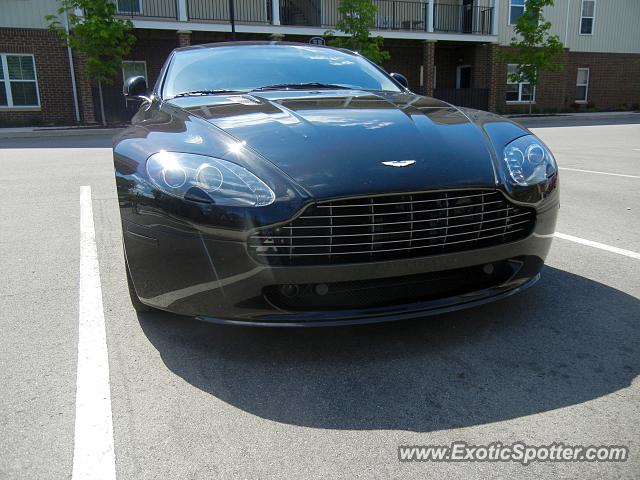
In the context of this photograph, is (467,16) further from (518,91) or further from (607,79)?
(607,79)

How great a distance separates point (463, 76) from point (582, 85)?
20.6 ft

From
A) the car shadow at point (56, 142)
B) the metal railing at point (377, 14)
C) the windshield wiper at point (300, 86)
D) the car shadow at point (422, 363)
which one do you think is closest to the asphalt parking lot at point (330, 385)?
the car shadow at point (422, 363)

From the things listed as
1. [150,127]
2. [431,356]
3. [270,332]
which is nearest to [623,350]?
[431,356]

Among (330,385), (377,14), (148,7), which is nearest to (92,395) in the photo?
(330,385)

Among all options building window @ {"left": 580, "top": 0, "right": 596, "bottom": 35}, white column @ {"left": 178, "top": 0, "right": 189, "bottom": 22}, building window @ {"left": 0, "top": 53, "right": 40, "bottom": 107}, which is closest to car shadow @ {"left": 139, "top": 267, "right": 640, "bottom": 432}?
white column @ {"left": 178, "top": 0, "right": 189, "bottom": 22}

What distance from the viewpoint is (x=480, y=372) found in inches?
91.1

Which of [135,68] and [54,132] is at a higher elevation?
[135,68]

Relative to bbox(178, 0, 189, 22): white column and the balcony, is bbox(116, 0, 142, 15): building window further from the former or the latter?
bbox(178, 0, 189, 22): white column

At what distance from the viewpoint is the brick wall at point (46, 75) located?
60.6ft

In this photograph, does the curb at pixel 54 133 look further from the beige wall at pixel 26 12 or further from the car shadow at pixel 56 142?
the beige wall at pixel 26 12

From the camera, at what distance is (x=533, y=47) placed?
22516 millimetres

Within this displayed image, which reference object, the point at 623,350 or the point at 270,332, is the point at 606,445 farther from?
the point at 270,332

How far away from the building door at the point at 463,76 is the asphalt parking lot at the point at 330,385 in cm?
2310

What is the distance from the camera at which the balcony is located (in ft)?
66.2
